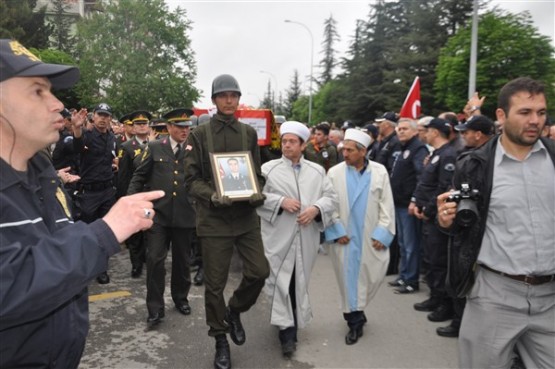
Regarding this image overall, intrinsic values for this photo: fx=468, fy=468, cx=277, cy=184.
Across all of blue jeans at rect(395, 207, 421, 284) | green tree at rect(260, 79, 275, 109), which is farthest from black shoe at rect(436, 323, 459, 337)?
green tree at rect(260, 79, 275, 109)

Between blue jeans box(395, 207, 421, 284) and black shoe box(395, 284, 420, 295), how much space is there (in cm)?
5

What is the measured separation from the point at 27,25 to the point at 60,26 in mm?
1084

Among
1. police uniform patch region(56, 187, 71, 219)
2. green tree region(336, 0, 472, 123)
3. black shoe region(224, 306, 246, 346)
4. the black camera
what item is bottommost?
black shoe region(224, 306, 246, 346)

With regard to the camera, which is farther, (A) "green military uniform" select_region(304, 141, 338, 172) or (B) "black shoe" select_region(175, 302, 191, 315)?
(A) "green military uniform" select_region(304, 141, 338, 172)

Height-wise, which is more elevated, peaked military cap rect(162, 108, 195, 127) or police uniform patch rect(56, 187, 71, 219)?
peaked military cap rect(162, 108, 195, 127)

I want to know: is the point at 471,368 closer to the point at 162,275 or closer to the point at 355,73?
the point at 162,275

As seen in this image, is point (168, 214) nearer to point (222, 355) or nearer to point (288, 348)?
point (222, 355)

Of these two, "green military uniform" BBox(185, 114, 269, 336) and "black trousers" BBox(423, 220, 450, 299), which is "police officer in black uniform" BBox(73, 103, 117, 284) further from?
"black trousers" BBox(423, 220, 450, 299)

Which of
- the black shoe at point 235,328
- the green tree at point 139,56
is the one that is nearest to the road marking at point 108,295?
the black shoe at point 235,328

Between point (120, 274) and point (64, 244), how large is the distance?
5.51 metres

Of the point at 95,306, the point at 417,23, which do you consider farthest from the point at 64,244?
the point at 417,23

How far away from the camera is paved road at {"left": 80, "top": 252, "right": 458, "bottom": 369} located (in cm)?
401

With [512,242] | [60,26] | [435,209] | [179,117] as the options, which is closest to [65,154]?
[179,117]

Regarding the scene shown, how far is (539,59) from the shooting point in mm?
15844
